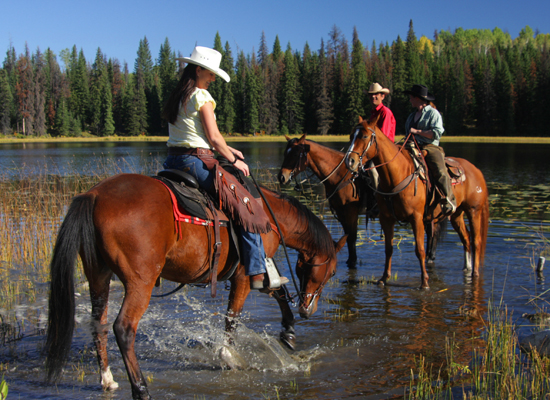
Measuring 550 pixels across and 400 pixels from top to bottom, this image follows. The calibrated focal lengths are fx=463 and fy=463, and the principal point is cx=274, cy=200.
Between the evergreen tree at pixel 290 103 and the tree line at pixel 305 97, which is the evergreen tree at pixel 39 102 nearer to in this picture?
the tree line at pixel 305 97

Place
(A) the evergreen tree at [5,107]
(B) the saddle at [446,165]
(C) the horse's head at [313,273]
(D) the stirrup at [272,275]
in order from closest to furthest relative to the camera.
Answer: (D) the stirrup at [272,275] → (C) the horse's head at [313,273] → (B) the saddle at [446,165] → (A) the evergreen tree at [5,107]

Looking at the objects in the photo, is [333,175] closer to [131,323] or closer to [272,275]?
[272,275]

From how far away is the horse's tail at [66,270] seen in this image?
3564 mm

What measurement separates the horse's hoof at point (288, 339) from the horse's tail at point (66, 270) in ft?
8.11

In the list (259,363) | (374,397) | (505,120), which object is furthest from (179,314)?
(505,120)

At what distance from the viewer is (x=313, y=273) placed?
5.46 metres

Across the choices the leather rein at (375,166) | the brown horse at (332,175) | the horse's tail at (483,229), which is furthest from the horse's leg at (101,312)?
the horse's tail at (483,229)

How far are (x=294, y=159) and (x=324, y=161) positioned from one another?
598 millimetres

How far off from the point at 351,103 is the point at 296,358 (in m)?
78.9

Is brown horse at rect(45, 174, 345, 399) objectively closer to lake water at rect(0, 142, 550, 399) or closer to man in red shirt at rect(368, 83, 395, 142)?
lake water at rect(0, 142, 550, 399)

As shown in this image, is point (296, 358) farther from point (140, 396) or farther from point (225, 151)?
point (225, 151)

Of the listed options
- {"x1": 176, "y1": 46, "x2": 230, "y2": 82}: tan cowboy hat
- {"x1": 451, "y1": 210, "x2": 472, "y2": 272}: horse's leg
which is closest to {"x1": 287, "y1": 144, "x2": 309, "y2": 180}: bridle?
{"x1": 451, "y1": 210, "x2": 472, "y2": 272}: horse's leg

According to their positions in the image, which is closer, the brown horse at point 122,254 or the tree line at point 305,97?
the brown horse at point 122,254

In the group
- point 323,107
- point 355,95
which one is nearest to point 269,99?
point 323,107
